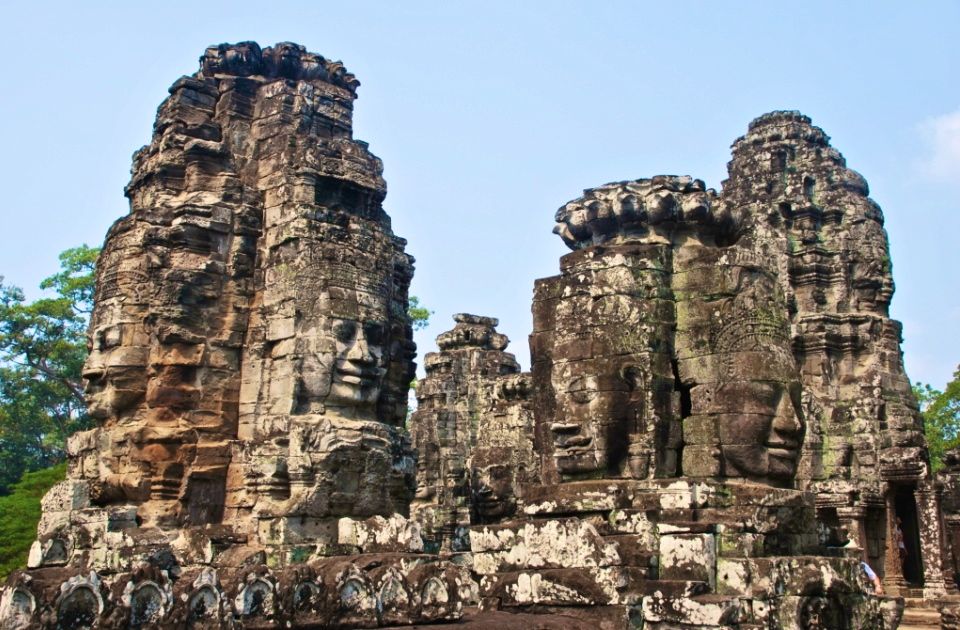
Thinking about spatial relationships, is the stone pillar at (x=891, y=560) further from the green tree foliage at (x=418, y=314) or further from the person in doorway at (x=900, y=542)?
the green tree foliage at (x=418, y=314)

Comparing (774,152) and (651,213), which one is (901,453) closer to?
(774,152)

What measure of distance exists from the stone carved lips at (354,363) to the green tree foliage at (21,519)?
14.5 metres

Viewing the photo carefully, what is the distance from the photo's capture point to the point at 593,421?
759cm

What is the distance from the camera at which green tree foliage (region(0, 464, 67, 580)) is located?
78.4 ft

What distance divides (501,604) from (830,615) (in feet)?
7.68

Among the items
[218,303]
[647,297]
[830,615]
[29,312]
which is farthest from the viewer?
[29,312]

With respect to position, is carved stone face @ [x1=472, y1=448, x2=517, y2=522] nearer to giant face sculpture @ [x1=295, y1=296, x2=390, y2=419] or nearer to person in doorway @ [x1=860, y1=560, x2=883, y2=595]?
giant face sculpture @ [x1=295, y1=296, x2=390, y2=419]

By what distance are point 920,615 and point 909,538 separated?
115 inches

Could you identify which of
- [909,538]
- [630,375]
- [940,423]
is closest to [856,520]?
[909,538]

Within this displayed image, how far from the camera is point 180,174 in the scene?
547 inches

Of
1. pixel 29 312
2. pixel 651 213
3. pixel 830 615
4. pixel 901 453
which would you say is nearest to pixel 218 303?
pixel 651 213

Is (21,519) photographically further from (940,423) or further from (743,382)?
(940,423)

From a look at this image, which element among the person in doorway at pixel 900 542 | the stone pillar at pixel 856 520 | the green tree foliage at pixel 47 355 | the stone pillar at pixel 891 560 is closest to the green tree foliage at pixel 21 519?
the green tree foliage at pixel 47 355

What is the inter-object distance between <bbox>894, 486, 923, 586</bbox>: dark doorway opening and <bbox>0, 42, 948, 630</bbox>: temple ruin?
74mm
